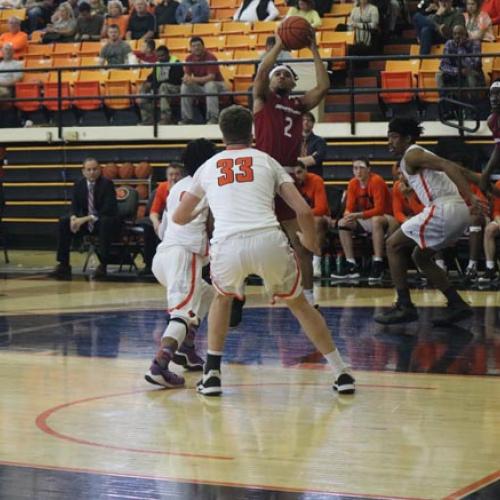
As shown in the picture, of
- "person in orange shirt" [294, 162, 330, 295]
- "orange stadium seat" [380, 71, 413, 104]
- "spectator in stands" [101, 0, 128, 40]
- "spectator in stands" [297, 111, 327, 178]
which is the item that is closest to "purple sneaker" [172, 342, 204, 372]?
"person in orange shirt" [294, 162, 330, 295]

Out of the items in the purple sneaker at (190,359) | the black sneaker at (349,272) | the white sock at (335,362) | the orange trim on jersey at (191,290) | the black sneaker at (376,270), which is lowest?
the black sneaker at (349,272)

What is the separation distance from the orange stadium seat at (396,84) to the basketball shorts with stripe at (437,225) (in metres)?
6.36

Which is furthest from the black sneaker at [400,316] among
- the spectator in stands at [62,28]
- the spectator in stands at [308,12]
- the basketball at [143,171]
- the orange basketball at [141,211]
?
→ the spectator in stands at [62,28]

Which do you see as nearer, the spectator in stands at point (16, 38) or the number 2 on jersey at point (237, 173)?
the number 2 on jersey at point (237, 173)

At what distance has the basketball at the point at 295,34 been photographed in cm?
893

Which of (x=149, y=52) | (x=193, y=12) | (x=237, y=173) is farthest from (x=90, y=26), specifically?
(x=237, y=173)

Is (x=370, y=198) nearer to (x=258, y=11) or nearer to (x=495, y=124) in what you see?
(x=495, y=124)

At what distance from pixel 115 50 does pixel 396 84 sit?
15.9 ft

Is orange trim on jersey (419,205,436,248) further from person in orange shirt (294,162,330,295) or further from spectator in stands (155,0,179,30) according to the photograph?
spectator in stands (155,0,179,30)

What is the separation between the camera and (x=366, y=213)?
14000 millimetres

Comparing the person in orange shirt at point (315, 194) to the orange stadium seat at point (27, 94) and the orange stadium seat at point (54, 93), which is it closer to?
the orange stadium seat at point (54, 93)

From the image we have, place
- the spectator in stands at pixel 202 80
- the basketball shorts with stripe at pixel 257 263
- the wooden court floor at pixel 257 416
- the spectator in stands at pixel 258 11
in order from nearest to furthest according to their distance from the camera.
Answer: the wooden court floor at pixel 257 416 → the basketball shorts with stripe at pixel 257 263 → the spectator in stands at pixel 202 80 → the spectator in stands at pixel 258 11

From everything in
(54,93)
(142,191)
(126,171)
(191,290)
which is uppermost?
(54,93)

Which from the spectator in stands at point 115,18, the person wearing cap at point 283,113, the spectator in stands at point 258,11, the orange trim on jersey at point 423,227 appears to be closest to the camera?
the person wearing cap at point 283,113
